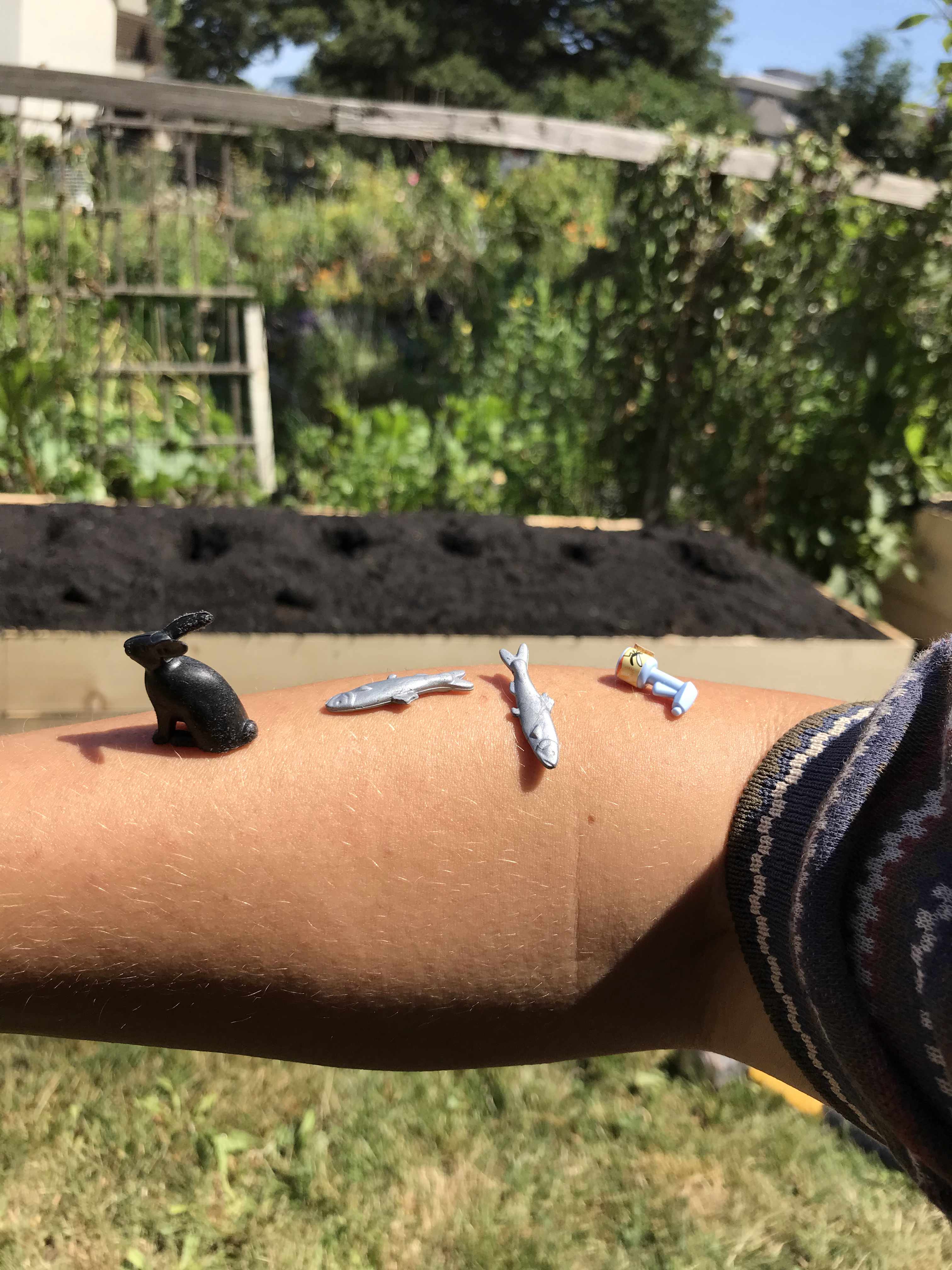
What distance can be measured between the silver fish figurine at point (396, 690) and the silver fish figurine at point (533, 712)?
54mm

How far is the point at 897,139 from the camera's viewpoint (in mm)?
34406

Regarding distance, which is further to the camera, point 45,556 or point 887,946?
point 45,556

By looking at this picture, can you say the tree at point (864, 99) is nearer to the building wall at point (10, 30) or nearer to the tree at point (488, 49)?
the tree at point (488, 49)

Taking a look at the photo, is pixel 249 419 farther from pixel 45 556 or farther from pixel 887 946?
pixel 887 946

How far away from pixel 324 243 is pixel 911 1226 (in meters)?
10.6

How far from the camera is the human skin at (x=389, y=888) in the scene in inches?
32.6

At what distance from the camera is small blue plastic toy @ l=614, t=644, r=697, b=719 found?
987mm

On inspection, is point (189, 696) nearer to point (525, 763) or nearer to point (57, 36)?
point (525, 763)

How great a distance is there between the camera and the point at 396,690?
976 millimetres

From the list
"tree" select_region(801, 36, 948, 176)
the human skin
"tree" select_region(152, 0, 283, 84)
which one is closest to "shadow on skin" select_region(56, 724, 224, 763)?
the human skin

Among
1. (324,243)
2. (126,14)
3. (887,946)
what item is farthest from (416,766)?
(126,14)

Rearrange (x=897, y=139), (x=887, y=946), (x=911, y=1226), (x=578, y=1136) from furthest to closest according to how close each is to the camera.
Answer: (x=897, y=139) < (x=578, y=1136) < (x=911, y=1226) < (x=887, y=946)

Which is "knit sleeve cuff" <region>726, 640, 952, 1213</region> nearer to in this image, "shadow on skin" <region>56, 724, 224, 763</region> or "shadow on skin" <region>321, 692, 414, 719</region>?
"shadow on skin" <region>321, 692, 414, 719</region>

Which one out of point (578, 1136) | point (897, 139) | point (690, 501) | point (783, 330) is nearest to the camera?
point (578, 1136)
